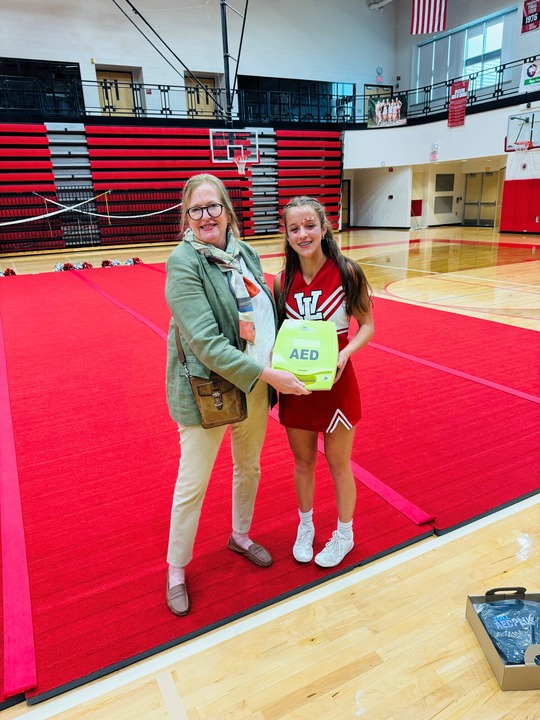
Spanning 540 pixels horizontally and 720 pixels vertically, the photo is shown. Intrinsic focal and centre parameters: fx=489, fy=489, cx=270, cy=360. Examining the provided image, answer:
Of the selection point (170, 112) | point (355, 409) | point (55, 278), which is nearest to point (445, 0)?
point (170, 112)

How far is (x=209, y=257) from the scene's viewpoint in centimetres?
170

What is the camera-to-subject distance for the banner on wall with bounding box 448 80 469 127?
15938mm

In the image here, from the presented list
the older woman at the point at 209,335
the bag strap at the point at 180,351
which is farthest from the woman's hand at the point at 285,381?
the bag strap at the point at 180,351

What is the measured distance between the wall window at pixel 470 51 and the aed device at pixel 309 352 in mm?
19451

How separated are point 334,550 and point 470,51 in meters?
21.3

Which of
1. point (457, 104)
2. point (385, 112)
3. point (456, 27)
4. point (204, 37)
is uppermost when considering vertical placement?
point (456, 27)

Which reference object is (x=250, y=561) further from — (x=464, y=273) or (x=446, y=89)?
(x=446, y=89)

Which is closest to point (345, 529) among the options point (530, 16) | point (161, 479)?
point (161, 479)

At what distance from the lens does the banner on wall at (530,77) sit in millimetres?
14188

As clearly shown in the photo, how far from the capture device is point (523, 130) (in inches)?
577

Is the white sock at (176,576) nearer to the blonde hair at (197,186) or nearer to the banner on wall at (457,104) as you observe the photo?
the blonde hair at (197,186)

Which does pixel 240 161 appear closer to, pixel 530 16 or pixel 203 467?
pixel 530 16

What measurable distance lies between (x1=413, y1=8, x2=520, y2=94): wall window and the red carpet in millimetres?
16651

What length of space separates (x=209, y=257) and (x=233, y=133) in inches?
588
